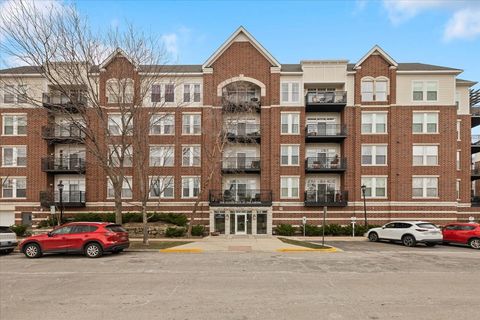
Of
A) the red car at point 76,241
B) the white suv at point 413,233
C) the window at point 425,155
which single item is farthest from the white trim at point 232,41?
the red car at point 76,241

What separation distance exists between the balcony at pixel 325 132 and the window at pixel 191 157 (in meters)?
9.80

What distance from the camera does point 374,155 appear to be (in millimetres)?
29922

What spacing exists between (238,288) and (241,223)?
20716mm

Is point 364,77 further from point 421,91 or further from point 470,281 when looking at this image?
point 470,281

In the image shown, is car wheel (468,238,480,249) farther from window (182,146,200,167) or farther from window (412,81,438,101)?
window (182,146,200,167)

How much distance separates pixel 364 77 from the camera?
30.0 meters

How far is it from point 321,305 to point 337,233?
854 inches

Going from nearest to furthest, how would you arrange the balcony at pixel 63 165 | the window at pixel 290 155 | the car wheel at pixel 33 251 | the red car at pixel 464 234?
the car wheel at pixel 33 251 → the red car at pixel 464 234 → the balcony at pixel 63 165 → the window at pixel 290 155

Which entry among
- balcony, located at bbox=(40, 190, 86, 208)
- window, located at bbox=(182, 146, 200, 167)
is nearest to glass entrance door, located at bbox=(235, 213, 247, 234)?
window, located at bbox=(182, 146, 200, 167)

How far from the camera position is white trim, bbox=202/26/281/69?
30047 millimetres

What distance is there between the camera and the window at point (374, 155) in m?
29.9

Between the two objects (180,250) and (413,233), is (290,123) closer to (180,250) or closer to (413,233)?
(413,233)

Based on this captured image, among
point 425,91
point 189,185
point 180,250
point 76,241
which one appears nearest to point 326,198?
point 189,185

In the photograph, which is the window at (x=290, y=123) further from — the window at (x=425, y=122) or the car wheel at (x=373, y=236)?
the car wheel at (x=373, y=236)
